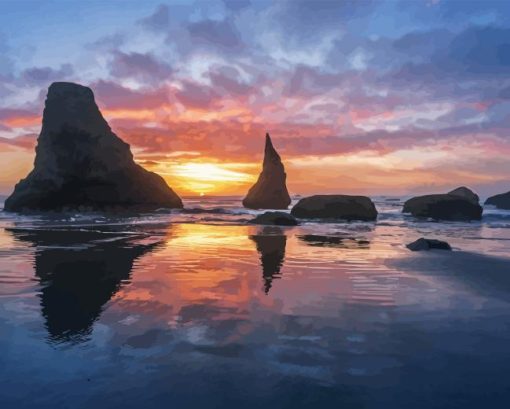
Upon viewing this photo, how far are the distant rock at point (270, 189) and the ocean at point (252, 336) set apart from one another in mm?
65848

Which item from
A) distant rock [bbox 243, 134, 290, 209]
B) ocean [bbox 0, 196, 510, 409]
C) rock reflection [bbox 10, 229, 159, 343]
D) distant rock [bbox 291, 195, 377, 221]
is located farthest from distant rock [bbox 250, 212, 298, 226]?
distant rock [bbox 243, 134, 290, 209]

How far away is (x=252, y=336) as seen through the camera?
6.42m

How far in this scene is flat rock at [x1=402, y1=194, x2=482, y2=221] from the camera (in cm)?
4691

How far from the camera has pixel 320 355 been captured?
5641 millimetres

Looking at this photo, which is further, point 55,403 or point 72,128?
point 72,128

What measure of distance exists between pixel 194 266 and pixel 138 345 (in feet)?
24.0

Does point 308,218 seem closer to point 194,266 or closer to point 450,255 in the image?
point 450,255

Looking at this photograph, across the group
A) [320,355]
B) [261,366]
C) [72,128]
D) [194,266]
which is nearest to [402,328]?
[320,355]

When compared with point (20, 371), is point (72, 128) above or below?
above

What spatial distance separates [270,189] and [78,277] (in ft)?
227

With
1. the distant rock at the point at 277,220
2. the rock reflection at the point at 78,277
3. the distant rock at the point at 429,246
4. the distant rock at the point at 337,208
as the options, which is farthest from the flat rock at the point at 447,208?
the rock reflection at the point at 78,277

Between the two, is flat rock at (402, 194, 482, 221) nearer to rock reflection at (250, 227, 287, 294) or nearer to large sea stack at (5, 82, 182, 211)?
rock reflection at (250, 227, 287, 294)

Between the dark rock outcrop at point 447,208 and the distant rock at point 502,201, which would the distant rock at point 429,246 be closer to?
the dark rock outcrop at point 447,208

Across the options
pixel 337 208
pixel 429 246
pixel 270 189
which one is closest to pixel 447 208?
pixel 337 208
